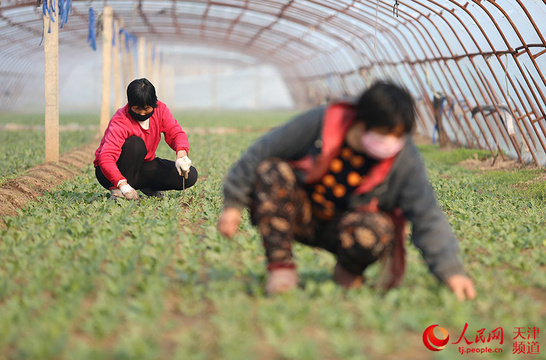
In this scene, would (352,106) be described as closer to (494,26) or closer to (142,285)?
(142,285)

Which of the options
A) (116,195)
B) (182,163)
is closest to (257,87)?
(116,195)

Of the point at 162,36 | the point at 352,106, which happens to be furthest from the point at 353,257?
the point at 162,36

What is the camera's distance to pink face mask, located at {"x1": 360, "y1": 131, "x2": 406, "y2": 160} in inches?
110

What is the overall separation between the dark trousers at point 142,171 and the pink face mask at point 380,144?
10.9ft

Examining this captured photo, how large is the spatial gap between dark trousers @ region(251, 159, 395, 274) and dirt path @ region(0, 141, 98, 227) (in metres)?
2.85

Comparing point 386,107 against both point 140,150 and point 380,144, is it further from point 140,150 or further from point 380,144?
point 140,150

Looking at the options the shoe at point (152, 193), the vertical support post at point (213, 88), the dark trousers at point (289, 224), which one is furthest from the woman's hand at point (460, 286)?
the vertical support post at point (213, 88)

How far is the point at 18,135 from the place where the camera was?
14852 mm

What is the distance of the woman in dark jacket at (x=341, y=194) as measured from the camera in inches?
117

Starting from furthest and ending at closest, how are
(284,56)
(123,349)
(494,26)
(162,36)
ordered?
1. (284,56)
2. (162,36)
3. (494,26)
4. (123,349)

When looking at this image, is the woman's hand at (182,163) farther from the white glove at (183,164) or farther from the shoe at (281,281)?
the shoe at (281,281)

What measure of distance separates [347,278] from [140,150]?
3064 millimetres

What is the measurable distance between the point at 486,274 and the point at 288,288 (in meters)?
1.25

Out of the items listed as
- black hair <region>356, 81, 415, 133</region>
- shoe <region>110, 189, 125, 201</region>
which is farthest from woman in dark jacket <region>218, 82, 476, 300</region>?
shoe <region>110, 189, 125, 201</region>
